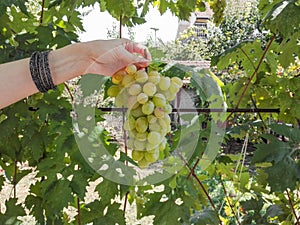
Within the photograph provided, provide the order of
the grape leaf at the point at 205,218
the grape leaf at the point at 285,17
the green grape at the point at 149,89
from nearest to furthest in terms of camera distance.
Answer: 1. the green grape at the point at 149,89
2. the grape leaf at the point at 285,17
3. the grape leaf at the point at 205,218

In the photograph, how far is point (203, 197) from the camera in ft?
4.63

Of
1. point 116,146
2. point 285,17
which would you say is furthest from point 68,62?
point 285,17

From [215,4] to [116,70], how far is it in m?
0.76

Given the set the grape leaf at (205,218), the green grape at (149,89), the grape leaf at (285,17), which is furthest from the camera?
the grape leaf at (205,218)

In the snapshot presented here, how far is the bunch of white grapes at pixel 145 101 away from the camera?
0.79 metres

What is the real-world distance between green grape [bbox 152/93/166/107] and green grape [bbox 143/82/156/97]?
0.01 meters

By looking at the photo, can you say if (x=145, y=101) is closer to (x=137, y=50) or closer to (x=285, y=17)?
(x=137, y=50)

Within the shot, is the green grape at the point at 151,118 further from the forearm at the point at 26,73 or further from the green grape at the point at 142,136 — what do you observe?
the forearm at the point at 26,73

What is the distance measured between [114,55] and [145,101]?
11 cm

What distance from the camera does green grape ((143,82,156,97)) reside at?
78cm

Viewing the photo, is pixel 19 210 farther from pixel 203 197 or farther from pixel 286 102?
pixel 286 102

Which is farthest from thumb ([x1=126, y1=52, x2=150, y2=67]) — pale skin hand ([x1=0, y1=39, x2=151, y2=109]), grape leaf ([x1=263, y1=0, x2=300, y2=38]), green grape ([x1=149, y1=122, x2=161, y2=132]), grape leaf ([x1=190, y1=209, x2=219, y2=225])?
grape leaf ([x1=190, y1=209, x2=219, y2=225])

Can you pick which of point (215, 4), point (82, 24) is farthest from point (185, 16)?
point (82, 24)

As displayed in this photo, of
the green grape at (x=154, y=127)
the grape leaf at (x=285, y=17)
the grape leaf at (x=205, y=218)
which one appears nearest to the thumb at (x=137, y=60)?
the green grape at (x=154, y=127)
